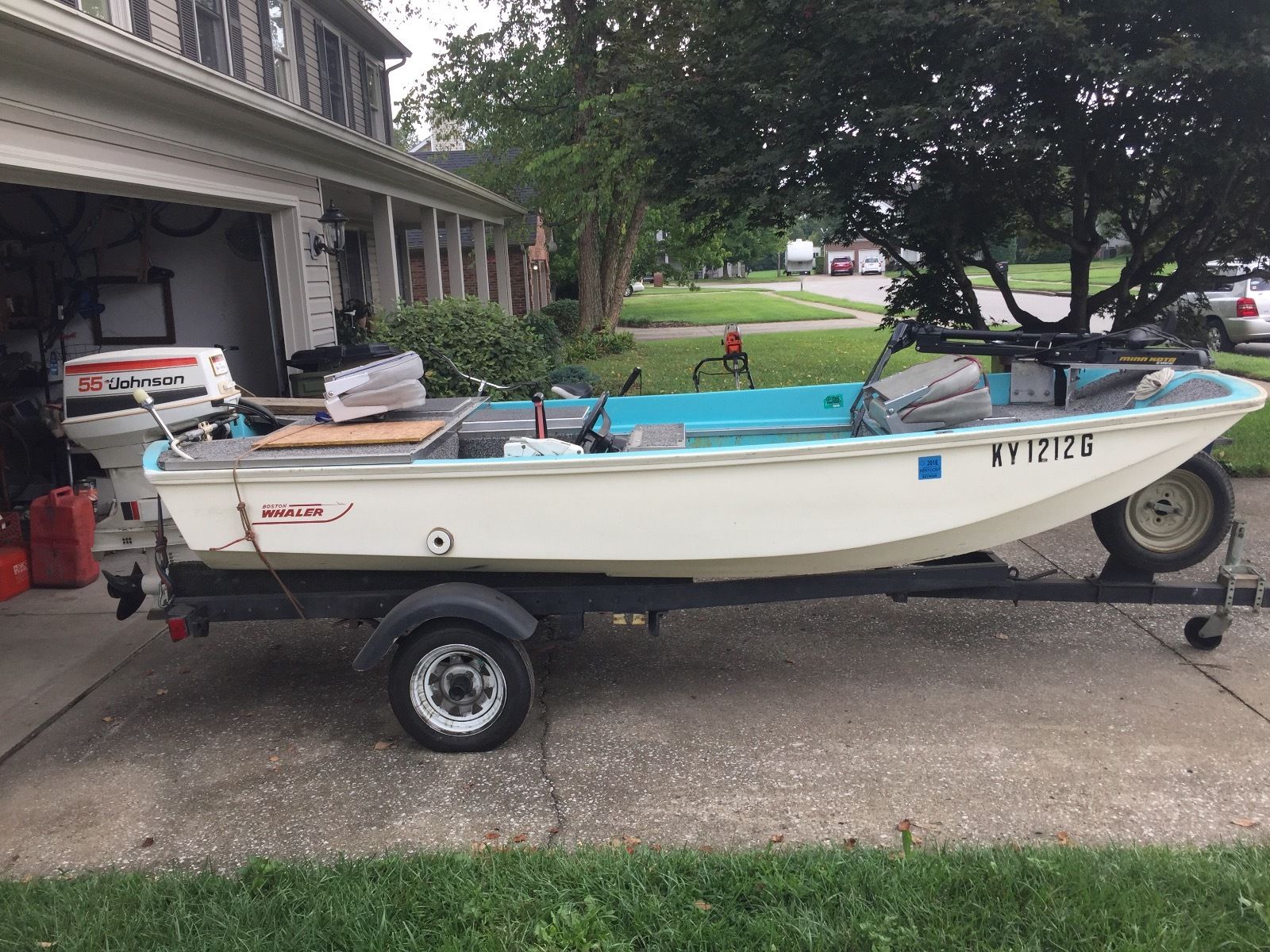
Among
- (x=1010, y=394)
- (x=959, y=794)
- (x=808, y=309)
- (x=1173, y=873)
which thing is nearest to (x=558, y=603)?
(x=959, y=794)

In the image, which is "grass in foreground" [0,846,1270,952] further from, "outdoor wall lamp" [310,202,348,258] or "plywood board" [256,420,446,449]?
"outdoor wall lamp" [310,202,348,258]

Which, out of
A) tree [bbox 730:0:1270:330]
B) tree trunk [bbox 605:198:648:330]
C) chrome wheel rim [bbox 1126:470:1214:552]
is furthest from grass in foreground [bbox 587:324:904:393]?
chrome wheel rim [bbox 1126:470:1214:552]

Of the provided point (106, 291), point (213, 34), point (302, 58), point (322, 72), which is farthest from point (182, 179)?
point (322, 72)

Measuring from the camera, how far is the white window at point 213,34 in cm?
1041

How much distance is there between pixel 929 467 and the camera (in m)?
3.71

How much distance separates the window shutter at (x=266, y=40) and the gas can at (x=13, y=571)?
7592 mm

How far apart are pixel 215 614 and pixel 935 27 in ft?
18.7

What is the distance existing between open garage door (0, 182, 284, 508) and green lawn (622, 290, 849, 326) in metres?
14.0

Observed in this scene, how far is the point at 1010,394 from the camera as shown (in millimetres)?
5020

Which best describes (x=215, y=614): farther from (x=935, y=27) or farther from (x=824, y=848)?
(x=935, y=27)

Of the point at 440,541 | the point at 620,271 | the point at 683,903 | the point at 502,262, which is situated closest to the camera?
the point at 683,903

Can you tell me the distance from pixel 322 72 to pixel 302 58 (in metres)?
0.92

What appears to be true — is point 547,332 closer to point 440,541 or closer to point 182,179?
point 182,179

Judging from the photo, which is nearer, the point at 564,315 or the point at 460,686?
the point at 460,686
